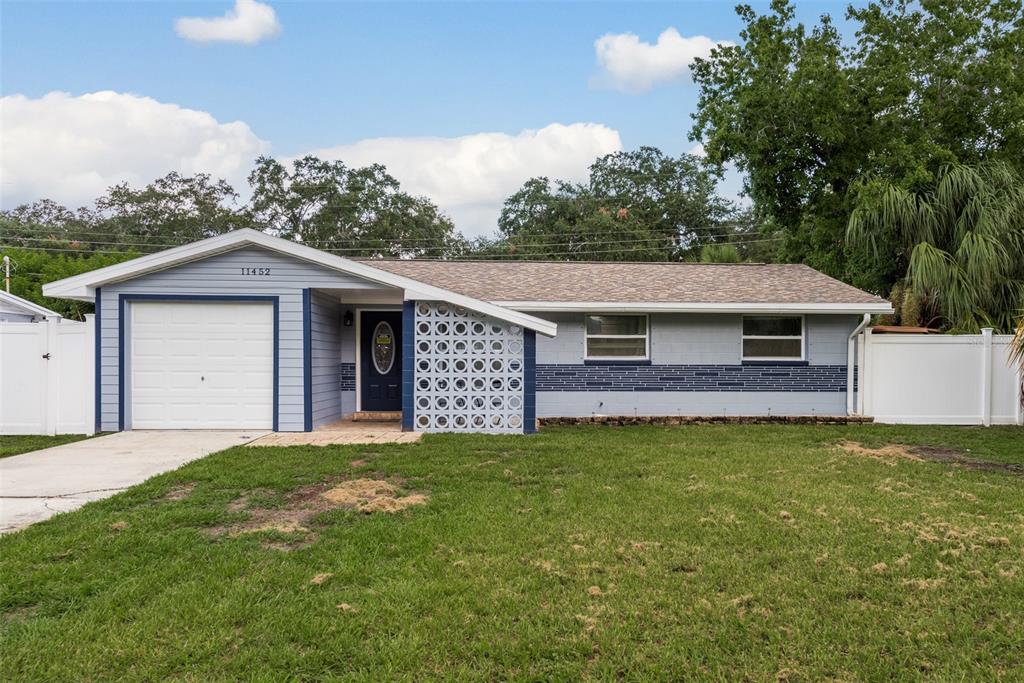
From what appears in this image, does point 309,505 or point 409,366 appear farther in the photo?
point 409,366

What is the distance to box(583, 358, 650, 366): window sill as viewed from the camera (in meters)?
12.4

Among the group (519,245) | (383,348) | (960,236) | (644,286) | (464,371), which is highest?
(519,245)

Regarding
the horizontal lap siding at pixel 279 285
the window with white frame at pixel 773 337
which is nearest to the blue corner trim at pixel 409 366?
the horizontal lap siding at pixel 279 285

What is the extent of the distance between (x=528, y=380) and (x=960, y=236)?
34.5 ft

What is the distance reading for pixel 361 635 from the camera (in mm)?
3256

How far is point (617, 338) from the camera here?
1255 cm

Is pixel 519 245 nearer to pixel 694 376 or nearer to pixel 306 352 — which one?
pixel 694 376

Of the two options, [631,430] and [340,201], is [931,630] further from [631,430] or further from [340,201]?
[340,201]

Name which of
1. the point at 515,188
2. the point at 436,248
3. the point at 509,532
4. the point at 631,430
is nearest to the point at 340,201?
the point at 436,248

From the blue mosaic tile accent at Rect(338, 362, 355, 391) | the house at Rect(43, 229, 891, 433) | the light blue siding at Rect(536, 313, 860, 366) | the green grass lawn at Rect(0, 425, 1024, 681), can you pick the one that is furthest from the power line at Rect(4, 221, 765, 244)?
the green grass lawn at Rect(0, 425, 1024, 681)

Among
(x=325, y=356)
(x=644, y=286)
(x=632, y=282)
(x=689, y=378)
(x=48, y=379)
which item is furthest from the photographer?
(x=632, y=282)

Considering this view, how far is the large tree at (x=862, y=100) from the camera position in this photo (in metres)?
16.5

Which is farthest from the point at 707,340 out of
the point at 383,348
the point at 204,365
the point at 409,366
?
the point at 204,365

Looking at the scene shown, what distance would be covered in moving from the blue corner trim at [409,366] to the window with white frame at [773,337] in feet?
21.6
